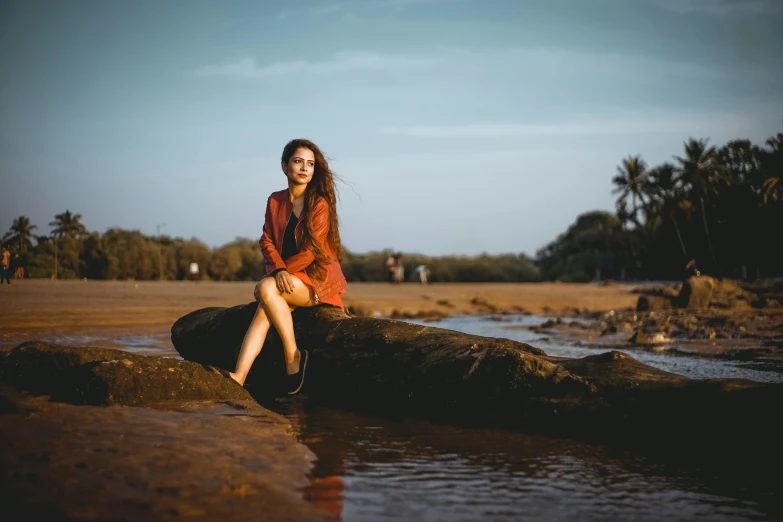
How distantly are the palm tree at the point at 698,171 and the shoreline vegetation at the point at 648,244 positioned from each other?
0.09m

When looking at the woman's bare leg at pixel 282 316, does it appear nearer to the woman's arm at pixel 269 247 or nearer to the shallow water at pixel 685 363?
the woman's arm at pixel 269 247

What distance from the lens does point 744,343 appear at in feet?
32.4

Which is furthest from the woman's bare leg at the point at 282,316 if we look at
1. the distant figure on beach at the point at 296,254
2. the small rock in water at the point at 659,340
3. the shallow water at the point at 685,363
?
the small rock in water at the point at 659,340

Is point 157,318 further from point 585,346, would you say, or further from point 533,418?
point 533,418

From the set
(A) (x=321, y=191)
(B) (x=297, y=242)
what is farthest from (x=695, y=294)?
(B) (x=297, y=242)

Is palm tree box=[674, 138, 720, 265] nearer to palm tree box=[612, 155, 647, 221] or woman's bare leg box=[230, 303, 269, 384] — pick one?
palm tree box=[612, 155, 647, 221]

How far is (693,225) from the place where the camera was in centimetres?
5559

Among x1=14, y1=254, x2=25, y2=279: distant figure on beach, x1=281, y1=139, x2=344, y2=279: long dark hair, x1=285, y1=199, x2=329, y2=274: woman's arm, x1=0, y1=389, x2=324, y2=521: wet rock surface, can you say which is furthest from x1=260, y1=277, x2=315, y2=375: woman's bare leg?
x1=14, y1=254, x2=25, y2=279: distant figure on beach

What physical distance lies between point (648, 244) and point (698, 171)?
24.6ft

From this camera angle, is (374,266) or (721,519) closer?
(721,519)

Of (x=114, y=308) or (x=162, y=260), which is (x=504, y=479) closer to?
(x=114, y=308)

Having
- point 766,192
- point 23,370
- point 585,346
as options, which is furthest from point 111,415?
point 766,192

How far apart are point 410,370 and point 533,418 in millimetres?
1028

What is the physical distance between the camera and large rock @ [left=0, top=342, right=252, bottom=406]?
429 centimetres
